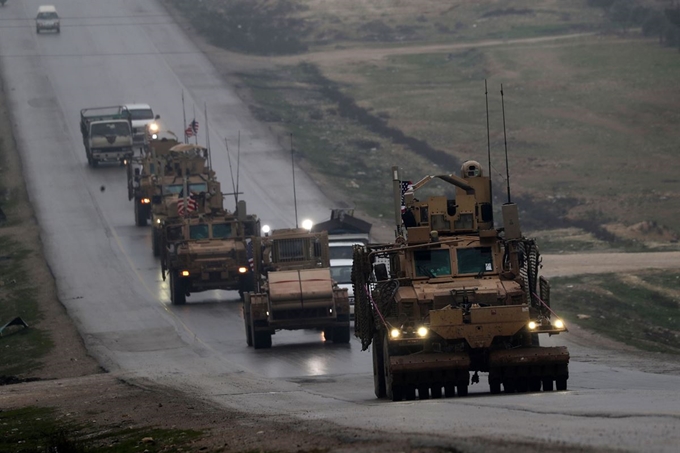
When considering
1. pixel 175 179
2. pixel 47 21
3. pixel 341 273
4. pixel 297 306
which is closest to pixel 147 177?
pixel 175 179

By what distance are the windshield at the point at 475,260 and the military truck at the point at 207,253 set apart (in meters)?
16.3

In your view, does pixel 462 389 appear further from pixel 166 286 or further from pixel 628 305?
pixel 166 286

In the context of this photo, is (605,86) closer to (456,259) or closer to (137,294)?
(137,294)

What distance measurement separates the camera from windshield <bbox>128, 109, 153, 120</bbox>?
63.1m

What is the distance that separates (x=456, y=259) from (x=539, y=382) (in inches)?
102

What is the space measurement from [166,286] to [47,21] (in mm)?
46608

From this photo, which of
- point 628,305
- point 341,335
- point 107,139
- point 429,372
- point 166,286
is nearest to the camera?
point 429,372

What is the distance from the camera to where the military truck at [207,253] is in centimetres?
3816

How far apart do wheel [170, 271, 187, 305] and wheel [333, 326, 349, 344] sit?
7.94 metres

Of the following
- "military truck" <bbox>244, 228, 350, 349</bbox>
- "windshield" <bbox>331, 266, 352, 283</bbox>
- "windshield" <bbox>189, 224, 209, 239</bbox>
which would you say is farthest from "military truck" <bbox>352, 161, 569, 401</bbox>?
"windshield" <bbox>189, 224, 209, 239</bbox>

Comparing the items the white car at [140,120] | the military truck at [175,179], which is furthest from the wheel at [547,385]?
the white car at [140,120]

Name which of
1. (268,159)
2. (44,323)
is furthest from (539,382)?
(268,159)

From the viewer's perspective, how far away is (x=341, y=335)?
1246 inches

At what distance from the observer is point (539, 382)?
19766mm
